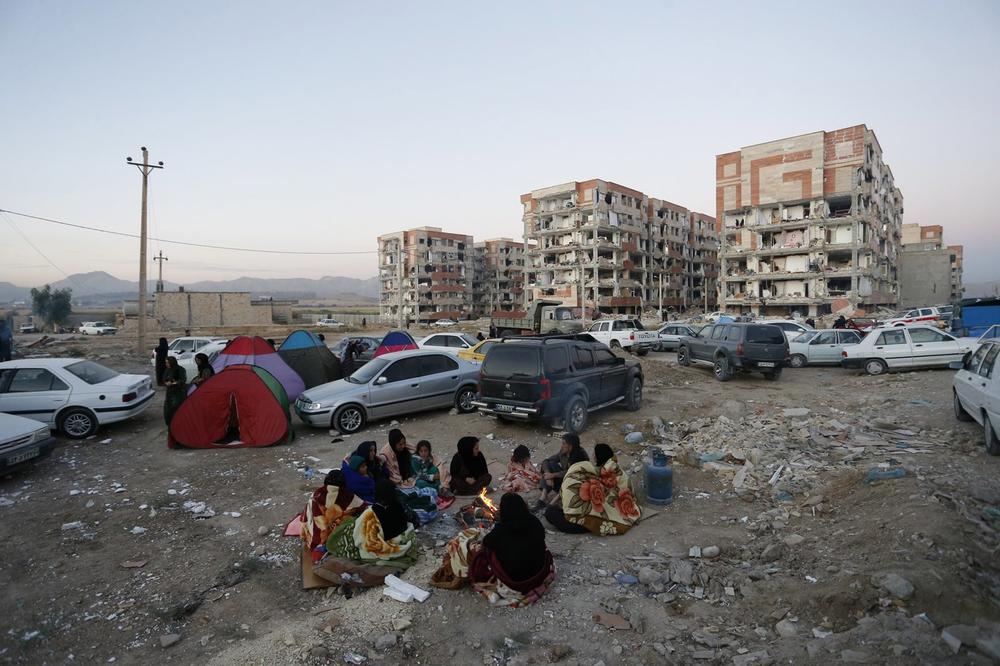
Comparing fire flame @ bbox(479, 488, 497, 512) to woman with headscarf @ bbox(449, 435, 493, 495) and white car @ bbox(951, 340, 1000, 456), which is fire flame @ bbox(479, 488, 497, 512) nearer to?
woman with headscarf @ bbox(449, 435, 493, 495)

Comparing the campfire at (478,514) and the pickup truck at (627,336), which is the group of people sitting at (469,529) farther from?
the pickup truck at (627,336)

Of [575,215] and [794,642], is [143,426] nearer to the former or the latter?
[794,642]

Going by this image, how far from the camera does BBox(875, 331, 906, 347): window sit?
52.3ft

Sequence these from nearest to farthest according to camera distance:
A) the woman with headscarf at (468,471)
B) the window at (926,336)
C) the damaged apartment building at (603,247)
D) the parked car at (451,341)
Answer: the woman with headscarf at (468,471) → the window at (926,336) → the parked car at (451,341) → the damaged apartment building at (603,247)

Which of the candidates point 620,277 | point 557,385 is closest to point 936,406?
point 557,385

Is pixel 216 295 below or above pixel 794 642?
above

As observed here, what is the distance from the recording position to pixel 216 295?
6756 cm

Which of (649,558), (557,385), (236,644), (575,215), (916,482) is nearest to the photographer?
(236,644)

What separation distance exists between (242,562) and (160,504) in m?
2.67

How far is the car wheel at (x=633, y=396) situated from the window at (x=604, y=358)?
0.76 metres

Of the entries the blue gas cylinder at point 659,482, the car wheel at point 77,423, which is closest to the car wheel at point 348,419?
the car wheel at point 77,423

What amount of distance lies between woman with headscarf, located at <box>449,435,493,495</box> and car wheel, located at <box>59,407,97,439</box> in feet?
27.1

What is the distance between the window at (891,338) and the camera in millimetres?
15945

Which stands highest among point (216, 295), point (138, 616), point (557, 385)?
point (216, 295)
